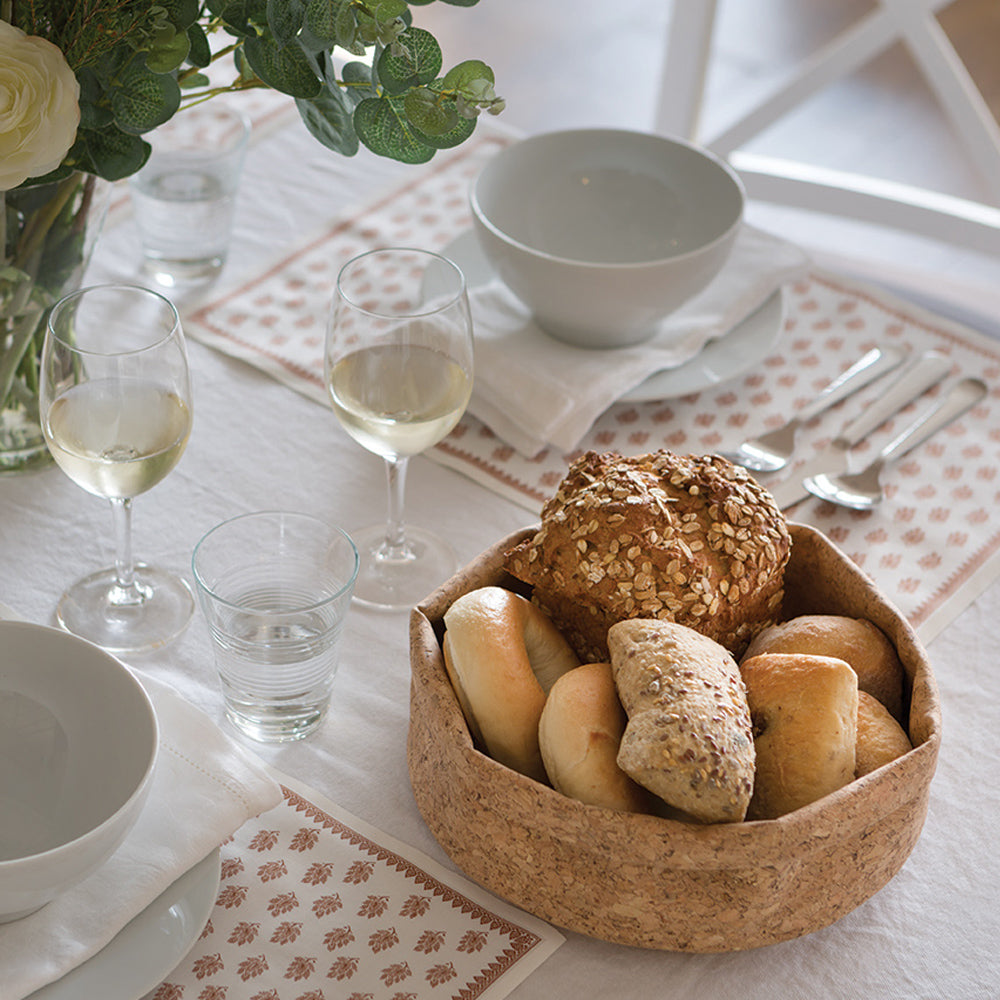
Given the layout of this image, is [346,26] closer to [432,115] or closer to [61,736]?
[432,115]

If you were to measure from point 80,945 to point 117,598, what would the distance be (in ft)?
1.02

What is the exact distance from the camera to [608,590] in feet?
2.40

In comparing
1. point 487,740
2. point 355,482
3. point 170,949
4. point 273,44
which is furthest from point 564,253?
point 170,949

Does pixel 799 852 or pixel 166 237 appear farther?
pixel 166 237

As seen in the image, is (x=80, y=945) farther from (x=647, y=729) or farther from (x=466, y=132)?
(x=466, y=132)

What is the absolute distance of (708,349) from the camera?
1.18 metres

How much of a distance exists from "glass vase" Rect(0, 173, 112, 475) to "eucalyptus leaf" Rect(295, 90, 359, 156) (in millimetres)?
200

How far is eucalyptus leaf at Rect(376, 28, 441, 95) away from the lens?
712 millimetres

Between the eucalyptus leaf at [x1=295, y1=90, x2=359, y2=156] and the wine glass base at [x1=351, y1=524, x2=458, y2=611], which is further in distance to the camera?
the wine glass base at [x1=351, y1=524, x2=458, y2=611]

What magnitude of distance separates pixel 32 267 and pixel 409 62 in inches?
13.9

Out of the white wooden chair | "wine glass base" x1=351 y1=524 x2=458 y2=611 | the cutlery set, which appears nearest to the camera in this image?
"wine glass base" x1=351 y1=524 x2=458 y2=611

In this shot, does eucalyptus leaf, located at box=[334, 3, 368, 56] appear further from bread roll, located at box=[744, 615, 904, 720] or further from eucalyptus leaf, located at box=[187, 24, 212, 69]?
bread roll, located at box=[744, 615, 904, 720]

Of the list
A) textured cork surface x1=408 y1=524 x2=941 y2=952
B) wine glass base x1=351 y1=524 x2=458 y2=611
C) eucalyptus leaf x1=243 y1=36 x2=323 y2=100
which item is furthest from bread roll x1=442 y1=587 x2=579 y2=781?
eucalyptus leaf x1=243 y1=36 x2=323 y2=100

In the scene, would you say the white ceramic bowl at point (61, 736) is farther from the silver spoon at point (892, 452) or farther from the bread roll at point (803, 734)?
the silver spoon at point (892, 452)
